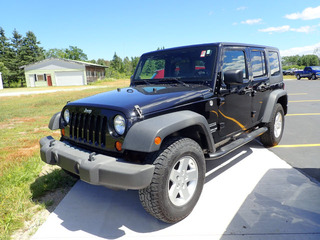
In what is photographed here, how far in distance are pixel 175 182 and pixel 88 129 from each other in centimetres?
110

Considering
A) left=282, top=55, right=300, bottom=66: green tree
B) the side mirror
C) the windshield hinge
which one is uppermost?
left=282, top=55, right=300, bottom=66: green tree

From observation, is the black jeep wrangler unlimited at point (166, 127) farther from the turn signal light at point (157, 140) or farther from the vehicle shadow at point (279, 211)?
the vehicle shadow at point (279, 211)

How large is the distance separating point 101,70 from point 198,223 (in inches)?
1997

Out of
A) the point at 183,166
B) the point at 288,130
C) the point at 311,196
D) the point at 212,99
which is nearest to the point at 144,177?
the point at 183,166

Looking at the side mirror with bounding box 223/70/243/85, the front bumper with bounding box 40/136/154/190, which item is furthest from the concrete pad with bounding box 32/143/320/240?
the side mirror with bounding box 223/70/243/85

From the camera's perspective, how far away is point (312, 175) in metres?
3.44

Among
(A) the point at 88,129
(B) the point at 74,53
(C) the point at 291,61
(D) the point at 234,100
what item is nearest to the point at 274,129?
(D) the point at 234,100

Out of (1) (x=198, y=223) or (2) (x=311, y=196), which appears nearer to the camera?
(1) (x=198, y=223)

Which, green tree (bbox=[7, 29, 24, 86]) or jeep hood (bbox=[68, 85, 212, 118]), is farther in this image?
green tree (bbox=[7, 29, 24, 86])

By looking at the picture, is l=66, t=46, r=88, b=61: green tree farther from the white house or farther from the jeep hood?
the jeep hood

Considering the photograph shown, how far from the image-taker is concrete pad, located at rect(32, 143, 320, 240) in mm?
2342

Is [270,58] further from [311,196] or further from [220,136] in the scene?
[311,196]

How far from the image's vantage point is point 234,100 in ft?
11.3

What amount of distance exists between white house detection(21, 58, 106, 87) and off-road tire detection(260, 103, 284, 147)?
1512 inches
